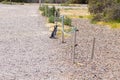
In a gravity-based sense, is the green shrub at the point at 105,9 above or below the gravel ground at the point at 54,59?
below

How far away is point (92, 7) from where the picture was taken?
28703 mm

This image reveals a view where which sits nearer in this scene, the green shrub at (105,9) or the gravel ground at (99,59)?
the gravel ground at (99,59)

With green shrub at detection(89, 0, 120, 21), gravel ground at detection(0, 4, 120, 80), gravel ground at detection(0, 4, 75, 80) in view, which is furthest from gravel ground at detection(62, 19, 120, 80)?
green shrub at detection(89, 0, 120, 21)

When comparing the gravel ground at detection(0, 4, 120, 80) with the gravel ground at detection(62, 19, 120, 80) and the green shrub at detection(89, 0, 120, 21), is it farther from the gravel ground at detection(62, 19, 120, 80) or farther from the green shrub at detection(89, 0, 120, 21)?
the green shrub at detection(89, 0, 120, 21)

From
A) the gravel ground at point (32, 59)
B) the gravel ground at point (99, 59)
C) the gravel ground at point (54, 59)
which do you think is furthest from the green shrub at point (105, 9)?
the gravel ground at point (32, 59)

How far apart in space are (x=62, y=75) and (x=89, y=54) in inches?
135

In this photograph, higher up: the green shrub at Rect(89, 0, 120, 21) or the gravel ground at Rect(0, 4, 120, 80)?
the gravel ground at Rect(0, 4, 120, 80)

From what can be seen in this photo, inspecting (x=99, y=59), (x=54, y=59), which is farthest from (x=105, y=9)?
(x=54, y=59)

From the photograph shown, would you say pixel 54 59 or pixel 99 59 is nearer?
pixel 54 59

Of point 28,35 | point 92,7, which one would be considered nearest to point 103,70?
point 28,35

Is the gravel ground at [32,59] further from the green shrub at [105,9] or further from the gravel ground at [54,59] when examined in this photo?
the green shrub at [105,9]

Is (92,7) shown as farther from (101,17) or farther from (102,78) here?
(102,78)

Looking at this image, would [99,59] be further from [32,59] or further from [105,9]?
[105,9]

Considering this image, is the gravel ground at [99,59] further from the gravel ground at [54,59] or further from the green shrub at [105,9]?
the green shrub at [105,9]
